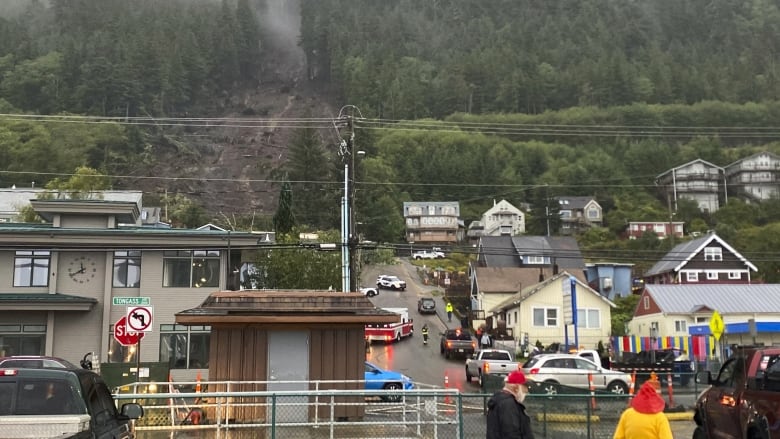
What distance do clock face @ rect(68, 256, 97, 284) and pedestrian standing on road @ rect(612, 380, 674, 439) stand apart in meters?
29.6

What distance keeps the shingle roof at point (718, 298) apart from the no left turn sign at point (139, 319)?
37.9m

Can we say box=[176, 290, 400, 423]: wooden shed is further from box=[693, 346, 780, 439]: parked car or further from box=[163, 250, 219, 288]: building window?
box=[163, 250, 219, 288]: building window

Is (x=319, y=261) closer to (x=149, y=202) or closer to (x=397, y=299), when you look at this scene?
(x=397, y=299)

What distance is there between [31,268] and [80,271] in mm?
2152

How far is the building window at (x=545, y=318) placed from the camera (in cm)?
5297

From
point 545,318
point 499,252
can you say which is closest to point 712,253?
point 545,318

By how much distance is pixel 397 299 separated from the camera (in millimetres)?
67500

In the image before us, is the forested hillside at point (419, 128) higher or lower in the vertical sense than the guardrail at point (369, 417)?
higher

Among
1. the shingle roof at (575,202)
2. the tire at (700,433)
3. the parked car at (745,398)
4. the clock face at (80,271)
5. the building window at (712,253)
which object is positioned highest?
the shingle roof at (575,202)

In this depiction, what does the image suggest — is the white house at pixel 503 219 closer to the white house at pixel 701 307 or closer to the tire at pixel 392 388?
the white house at pixel 701 307

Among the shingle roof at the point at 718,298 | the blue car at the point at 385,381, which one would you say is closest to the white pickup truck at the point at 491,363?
the blue car at the point at 385,381

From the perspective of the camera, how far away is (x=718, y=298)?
156 feet

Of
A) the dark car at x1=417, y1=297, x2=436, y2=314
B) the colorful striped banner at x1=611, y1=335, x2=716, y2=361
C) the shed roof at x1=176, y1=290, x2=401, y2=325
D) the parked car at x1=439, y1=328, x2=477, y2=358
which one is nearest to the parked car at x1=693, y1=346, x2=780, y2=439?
the shed roof at x1=176, y1=290, x2=401, y2=325

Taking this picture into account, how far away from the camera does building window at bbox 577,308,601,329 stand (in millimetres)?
52062
